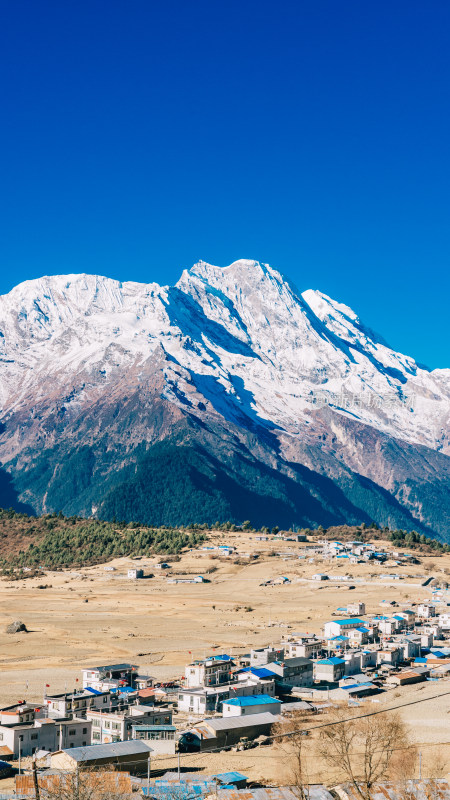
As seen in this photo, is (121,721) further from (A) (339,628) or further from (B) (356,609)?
(B) (356,609)

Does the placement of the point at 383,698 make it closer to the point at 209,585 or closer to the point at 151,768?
the point at 151,768

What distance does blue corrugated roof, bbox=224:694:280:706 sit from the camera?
79.2 metres

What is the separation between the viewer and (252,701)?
80.2 meters

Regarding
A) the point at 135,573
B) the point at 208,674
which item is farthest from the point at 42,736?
the point at 135,573

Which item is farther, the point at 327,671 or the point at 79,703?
the point at 327,671

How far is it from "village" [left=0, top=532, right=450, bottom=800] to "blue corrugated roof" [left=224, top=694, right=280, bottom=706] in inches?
7.2

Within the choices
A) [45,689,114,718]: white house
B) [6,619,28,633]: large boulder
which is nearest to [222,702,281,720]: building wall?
[45,689,114,718]: white house

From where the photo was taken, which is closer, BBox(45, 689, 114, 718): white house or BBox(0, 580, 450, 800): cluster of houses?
BBox(0, 580, 450, 800): cluster of houses

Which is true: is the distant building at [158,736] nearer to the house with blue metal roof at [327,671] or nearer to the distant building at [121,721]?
the distant building at [121,721]

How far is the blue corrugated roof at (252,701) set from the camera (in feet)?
260

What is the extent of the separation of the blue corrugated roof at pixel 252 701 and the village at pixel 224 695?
183mm

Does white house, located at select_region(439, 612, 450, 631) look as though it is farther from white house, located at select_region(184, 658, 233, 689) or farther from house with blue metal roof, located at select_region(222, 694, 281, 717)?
house with blue metal roof, located at select_region(222, 694, 281, 717)

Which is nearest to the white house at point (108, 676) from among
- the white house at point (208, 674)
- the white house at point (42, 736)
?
the white house at point (208, 674)

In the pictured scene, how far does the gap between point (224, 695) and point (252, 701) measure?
4.62m
